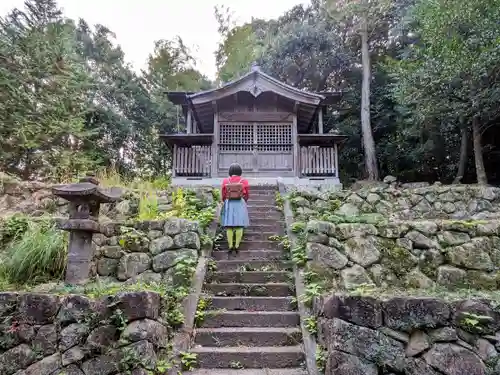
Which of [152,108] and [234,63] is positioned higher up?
[234,63]

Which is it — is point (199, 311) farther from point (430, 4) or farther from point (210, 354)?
point (430, 4)

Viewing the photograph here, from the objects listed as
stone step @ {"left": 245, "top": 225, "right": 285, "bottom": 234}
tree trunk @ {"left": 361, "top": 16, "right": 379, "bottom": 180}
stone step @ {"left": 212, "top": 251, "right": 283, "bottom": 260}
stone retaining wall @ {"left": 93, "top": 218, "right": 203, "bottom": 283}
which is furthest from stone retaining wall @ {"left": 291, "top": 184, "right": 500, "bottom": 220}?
tree trunk @ {"left": 361, "top": 16, "right": 379, "bottom": 180}

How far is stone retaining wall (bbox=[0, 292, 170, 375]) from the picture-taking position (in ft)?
11.4

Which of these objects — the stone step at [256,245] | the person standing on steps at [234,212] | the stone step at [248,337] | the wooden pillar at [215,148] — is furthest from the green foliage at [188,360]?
the wooden pillar at [215,148]

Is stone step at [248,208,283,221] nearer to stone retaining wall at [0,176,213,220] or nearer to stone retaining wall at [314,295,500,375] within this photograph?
stone retaining wall at [0,176,213,220]

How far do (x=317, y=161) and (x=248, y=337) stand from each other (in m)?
9.81

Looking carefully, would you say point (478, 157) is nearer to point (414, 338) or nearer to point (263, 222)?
point (263, 222)

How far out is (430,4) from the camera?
12.4 m

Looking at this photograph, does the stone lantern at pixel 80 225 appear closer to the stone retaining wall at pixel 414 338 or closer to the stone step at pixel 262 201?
the stone retaining wall at pixel 414 338

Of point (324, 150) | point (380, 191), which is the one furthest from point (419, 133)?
point (380, 191)

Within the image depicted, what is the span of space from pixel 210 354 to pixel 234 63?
69.4 ft

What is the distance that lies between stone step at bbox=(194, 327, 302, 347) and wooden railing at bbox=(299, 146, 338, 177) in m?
9.39

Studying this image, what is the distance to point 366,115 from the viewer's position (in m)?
18.1

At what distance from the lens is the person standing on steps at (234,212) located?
19.7 ft
